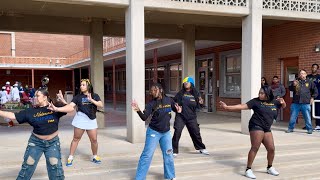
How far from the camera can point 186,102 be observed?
6316 mm

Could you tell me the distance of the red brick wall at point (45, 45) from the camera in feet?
113

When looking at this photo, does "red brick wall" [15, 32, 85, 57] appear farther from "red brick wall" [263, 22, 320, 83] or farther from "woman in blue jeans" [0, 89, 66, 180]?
"woman in blue jeans" [0, 89, 66, 180]

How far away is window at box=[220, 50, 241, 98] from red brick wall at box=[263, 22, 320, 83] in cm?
212

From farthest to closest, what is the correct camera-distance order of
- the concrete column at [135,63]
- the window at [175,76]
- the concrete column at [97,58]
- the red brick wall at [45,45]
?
the red brick wall at [45,45] → the window at [175,76] → the concrete column at [97,58] → the concrete column at [135,63]

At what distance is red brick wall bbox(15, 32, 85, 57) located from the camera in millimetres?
34438

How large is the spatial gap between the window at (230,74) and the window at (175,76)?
427cm

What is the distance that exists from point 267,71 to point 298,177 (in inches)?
256

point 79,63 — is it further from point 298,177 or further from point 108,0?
point 298,177

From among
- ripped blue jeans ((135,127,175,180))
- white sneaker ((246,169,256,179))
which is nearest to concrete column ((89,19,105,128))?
ripped blue jeans ((135,127,175,180))

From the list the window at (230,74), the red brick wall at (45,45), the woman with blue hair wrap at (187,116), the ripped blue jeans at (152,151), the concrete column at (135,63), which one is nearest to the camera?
the ripped blue jeans at (152,151)

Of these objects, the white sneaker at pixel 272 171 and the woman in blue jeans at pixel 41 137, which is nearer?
the woman in blue jeans at pixel 41 137

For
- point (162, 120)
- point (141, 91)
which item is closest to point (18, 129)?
point (141, 91)

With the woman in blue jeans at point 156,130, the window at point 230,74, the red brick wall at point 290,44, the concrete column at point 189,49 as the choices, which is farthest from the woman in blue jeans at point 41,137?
the window at point 230,74

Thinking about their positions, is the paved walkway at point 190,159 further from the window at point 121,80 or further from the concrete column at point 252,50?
the window at point 121,80
